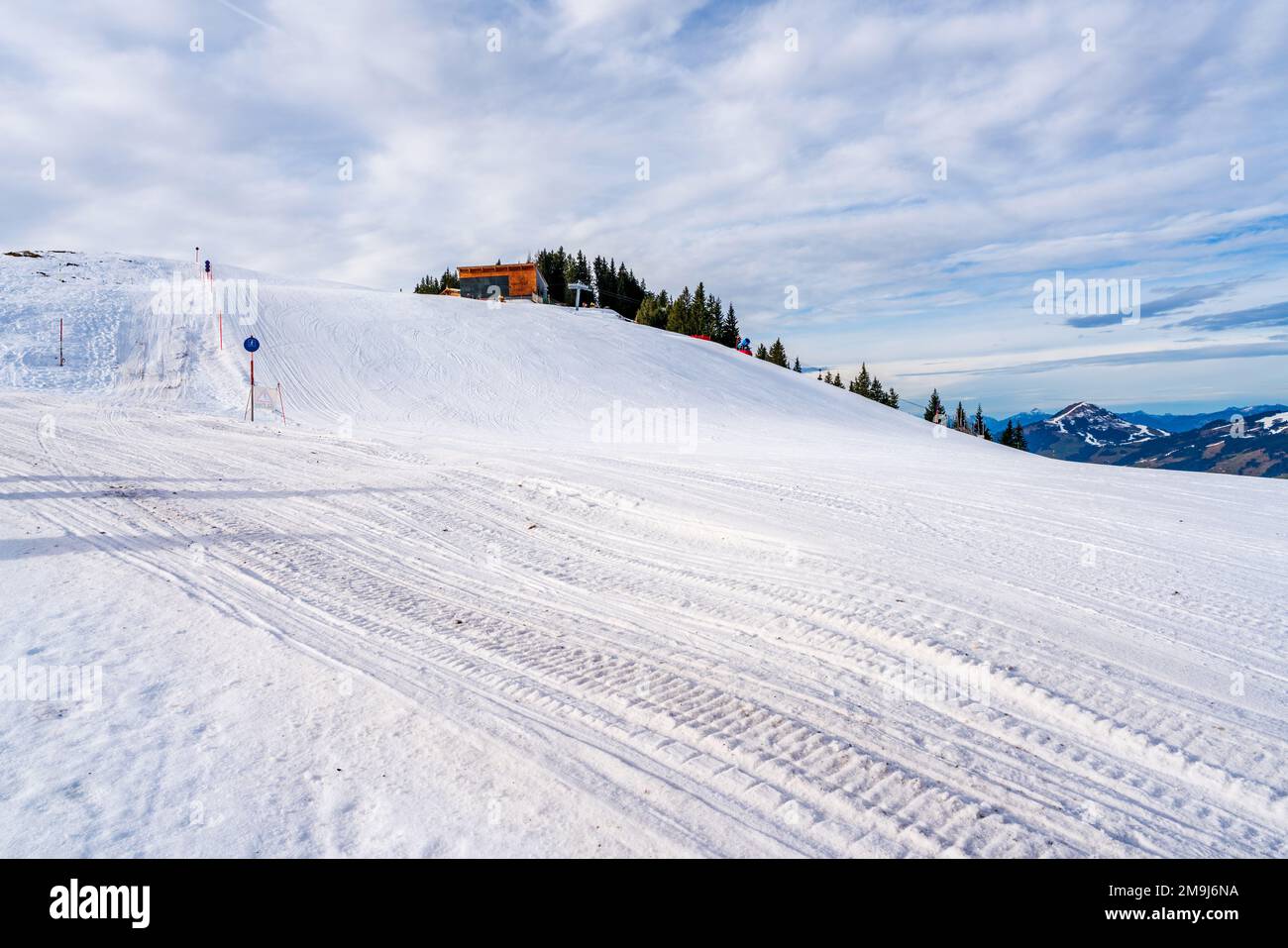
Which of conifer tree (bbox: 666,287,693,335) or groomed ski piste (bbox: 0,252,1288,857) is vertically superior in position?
conifer tree (bbox: 666,287,693,335)


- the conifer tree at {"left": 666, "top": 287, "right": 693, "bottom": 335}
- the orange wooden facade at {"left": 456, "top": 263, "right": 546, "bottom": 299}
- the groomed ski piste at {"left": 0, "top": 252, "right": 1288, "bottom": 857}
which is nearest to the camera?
the groomed ski piste at {"left": 0, "top": 252, "right": 1288, "bottom": 857}

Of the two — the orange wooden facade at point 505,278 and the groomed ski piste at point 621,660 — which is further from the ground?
the orange wooden facade at point 505,278

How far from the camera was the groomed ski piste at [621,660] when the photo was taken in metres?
3.06

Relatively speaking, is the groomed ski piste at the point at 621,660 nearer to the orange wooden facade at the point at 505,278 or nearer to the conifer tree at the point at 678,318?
the orange wooden facade at the point at 505,278

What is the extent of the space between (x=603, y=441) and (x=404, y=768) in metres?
14.6

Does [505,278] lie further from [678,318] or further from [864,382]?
[864,382]

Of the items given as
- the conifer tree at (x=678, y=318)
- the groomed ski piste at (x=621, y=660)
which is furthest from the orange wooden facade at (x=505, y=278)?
the groomed ski piste at (x=621, y=660)

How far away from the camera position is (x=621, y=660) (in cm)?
465

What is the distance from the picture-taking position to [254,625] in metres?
5.00

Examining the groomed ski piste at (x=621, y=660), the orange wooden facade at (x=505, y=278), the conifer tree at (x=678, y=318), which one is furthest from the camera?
the conifer tree at (x=678, y=318)

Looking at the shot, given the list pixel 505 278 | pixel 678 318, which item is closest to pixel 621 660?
pixel 505 278

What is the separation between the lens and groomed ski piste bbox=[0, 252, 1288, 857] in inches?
120

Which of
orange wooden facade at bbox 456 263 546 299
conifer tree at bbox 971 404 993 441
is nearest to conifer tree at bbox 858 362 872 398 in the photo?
conifer tree at bbox 971 404 993 441

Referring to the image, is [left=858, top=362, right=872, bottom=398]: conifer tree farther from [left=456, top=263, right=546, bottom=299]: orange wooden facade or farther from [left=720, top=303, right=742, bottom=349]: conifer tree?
[left=456, top=263, right=546, bottom=299]: orange wooden facade
